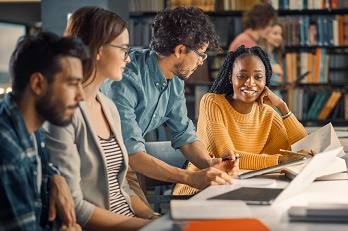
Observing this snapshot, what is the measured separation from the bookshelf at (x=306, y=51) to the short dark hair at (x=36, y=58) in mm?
4718

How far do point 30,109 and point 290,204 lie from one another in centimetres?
78

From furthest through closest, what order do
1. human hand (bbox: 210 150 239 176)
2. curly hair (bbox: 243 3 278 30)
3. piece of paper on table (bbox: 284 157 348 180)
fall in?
1. curly hair (bbox: 243 3 278 30)
2. human hand (bbox: 210 150 239 176)
3. piece of paper on table (bbox: 284 157 348 180)

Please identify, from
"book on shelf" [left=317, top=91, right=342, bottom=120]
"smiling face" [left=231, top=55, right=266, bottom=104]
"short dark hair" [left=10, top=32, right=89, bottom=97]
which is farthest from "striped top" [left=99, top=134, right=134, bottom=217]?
"book on shelf" [left=317, top=91, right=342, bottom=120]

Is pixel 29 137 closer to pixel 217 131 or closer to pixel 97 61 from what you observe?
pixel 97 61

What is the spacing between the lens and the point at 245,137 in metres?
3.03

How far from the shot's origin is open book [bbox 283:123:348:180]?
2348 mm

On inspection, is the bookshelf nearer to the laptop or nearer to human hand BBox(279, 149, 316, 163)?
human hand BBox(279, 149, 316, 163)

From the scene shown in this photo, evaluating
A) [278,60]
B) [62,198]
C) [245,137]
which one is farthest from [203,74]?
[62,198]

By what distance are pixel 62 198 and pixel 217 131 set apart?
4.14 ft

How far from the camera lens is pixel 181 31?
9.20ft

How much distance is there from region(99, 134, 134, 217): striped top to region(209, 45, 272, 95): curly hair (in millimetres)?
1124

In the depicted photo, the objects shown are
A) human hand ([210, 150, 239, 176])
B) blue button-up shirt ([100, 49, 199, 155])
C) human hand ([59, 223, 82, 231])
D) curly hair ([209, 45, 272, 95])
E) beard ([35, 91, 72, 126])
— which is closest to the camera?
beard ([35, 91, 72, 126])

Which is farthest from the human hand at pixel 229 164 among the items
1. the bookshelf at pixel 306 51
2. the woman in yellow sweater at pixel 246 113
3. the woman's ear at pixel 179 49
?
the bookshelf at pixel 306 51

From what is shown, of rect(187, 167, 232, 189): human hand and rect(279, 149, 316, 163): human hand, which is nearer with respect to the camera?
rect(187, 167, 232, 189): human hand
